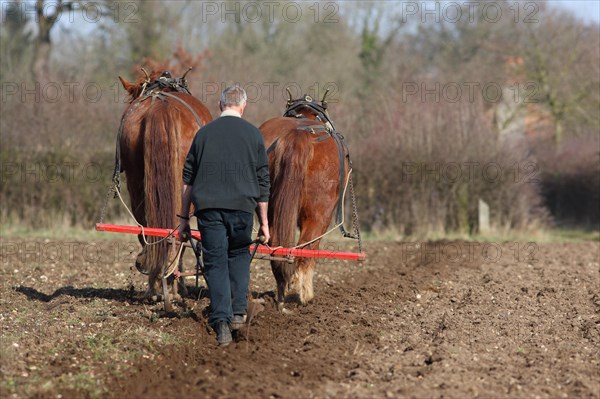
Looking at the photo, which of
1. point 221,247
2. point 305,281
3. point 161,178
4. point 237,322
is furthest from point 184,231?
point 305,281

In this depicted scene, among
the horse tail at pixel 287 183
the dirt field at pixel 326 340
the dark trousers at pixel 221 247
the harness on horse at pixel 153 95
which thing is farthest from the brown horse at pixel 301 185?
the dark trousers at pixel 221 247

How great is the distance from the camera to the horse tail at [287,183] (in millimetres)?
7781

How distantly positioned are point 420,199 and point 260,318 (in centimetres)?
1197

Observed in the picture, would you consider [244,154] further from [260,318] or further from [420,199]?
[420,199]

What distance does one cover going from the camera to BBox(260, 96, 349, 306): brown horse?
784 cm

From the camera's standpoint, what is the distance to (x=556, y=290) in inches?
395

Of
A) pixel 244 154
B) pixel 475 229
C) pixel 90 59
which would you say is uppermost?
pixel 90 59

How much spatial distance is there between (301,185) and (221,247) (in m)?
1.63

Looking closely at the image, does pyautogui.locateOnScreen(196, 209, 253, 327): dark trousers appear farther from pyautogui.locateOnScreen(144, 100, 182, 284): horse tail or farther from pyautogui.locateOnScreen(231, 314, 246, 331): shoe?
pyautogui.locateOnScreen(144, 100, 182, 284): horse tail

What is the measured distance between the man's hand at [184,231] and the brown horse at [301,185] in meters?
1.01

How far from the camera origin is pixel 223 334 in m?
6.51

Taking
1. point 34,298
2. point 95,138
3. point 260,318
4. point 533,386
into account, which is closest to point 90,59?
point 95,138

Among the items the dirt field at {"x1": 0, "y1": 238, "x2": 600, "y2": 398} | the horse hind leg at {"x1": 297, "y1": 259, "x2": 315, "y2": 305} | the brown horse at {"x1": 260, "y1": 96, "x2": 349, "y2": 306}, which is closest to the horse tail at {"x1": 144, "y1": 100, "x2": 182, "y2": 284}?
the dirt field at {"x1": 0, "y1": 238, "x2": 600, "y2": 398}

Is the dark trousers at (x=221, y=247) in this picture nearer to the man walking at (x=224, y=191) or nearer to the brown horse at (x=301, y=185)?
the man walking at (x=224, y=191)
